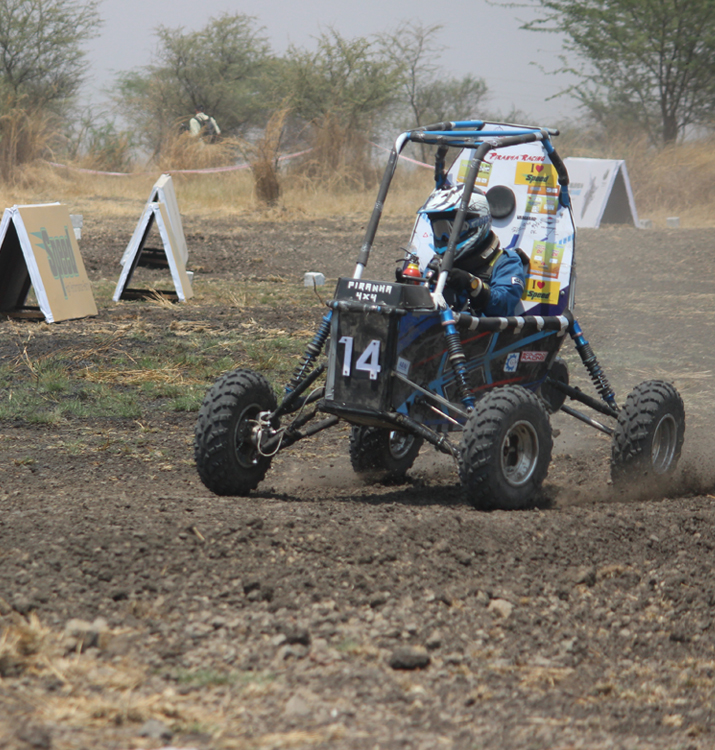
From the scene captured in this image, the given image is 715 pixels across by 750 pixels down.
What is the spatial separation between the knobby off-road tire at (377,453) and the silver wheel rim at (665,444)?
132 cm

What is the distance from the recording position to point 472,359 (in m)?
4.95

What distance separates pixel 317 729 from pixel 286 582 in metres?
0.93

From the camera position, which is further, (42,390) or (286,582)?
(42,390)

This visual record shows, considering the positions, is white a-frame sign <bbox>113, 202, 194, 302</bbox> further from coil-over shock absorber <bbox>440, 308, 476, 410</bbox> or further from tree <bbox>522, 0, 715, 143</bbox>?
tree <bbox>522, 0, 715, 143</bbox>

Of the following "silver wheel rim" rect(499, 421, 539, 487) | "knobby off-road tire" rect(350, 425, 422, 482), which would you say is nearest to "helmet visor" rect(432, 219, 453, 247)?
"knobby off-road tire" rect(350, 425, 422, 482)

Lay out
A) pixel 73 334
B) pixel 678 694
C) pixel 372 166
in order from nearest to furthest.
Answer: pixel 678 694
pixel 73 334
pixel 372 166

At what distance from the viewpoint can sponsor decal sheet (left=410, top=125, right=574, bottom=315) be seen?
5.68 m

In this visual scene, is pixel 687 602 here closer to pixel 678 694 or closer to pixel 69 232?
pixel 678 694

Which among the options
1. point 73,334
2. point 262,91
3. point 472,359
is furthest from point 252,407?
point 262,91

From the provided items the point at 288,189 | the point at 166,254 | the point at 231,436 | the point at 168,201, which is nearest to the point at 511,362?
the point at 231,436

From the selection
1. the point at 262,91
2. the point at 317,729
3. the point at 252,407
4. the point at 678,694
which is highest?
the point at 262,91

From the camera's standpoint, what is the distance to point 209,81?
37062 millimetres

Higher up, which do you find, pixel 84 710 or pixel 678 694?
pixel 84 710

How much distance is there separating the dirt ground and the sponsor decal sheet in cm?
112
